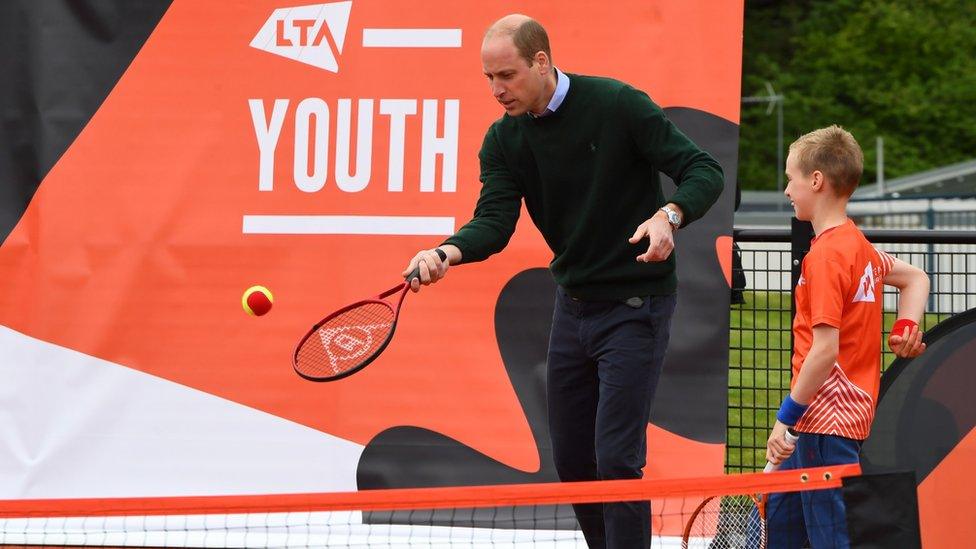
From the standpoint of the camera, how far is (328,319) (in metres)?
4.33

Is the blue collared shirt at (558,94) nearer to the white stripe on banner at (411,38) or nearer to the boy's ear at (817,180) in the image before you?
the boy's ear at (817,180)

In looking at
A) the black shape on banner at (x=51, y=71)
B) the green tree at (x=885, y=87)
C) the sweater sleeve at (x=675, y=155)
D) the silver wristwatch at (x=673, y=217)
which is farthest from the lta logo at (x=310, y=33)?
the green tree at (x=885, y=87)

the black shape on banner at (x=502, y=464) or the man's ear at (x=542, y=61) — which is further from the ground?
the man's ear at (x=542, y=61)

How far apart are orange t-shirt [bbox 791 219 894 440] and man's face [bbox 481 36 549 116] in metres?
1.04

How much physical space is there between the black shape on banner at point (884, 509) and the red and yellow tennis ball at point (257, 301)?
9.16 feet

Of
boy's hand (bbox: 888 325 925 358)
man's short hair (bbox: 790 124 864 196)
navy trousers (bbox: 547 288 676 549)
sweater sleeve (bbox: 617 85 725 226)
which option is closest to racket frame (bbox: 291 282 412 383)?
navy trousers (bbox: 547 288 676 549)

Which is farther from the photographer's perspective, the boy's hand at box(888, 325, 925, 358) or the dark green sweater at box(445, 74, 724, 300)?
the dark green sweater at box(445, 74, 724, 300)

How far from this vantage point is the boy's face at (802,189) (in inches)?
157

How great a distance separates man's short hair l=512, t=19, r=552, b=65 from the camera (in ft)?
13.4

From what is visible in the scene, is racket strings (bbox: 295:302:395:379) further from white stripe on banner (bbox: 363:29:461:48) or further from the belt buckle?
white stripe on banner (bbox: 363:29:461:48)

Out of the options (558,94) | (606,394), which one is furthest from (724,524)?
(558,94)

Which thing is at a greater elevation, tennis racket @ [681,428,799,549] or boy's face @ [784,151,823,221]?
boy's face @ [784,151,823,221]

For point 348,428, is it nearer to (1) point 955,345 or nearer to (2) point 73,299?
(2) point 73,299

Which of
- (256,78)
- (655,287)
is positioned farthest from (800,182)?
(256,78)
